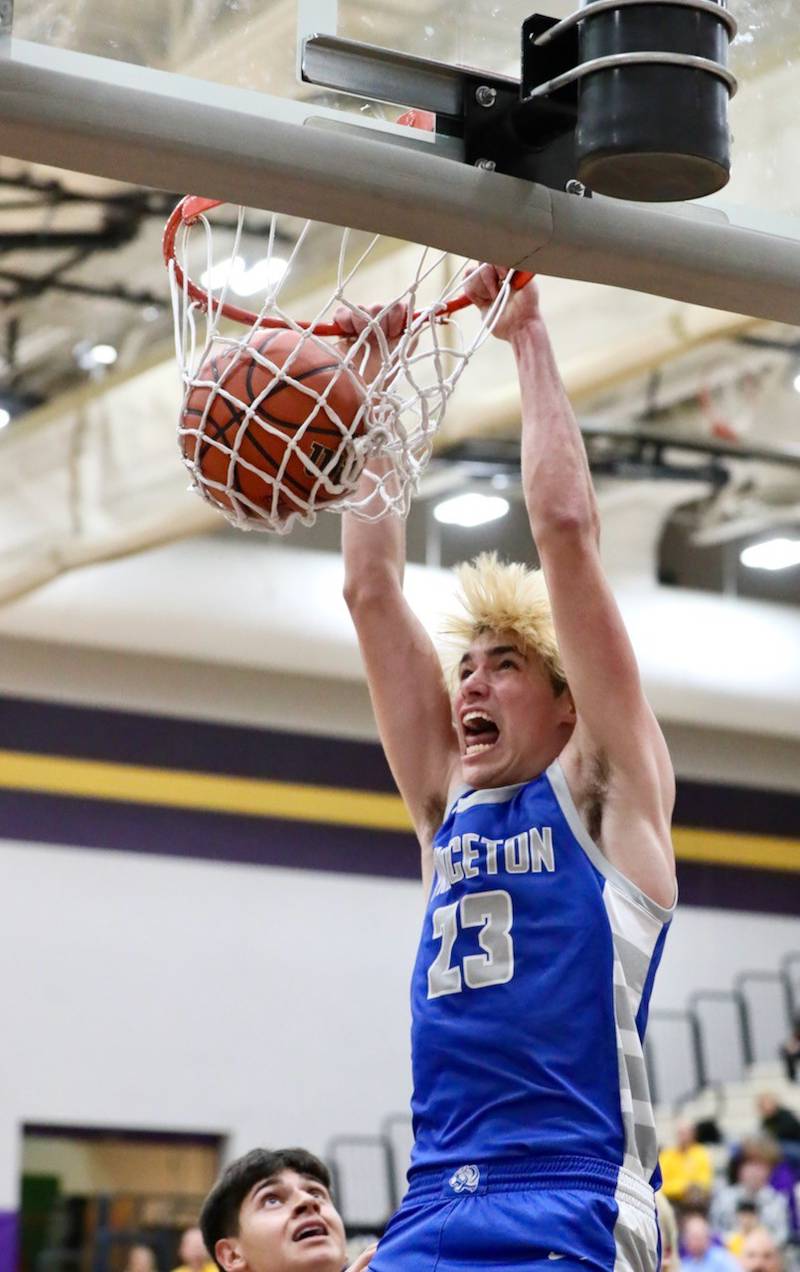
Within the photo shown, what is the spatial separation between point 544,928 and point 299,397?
1.00 meters

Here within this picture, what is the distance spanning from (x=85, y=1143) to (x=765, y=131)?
531 inches

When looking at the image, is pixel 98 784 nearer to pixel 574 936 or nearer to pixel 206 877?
pixel 206 877

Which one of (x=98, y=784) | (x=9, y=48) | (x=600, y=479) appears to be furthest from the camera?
(x=98, y=784)

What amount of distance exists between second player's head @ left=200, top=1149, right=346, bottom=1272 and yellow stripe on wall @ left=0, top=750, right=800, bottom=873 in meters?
11.0

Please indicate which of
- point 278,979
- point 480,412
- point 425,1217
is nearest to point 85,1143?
point 278,979

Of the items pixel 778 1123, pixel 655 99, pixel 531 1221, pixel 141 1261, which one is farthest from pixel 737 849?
pixel 655 99

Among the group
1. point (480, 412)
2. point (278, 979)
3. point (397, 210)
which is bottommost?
point (397, 210)

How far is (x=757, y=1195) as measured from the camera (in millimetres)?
13297

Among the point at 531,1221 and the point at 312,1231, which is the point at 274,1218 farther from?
the point at 531,1221

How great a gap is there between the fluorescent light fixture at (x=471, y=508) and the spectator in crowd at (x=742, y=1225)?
4802mm

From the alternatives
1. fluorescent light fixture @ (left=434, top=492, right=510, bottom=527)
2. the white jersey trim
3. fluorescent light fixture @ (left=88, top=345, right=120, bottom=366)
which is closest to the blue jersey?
the white jersey trim

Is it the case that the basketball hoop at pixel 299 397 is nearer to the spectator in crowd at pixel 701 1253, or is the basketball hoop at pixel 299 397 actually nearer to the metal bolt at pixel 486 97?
the metal bolt at pixel 486 97

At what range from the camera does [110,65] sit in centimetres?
279

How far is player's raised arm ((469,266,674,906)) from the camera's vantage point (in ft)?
10.9
